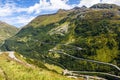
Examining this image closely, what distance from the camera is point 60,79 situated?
90.5 metres

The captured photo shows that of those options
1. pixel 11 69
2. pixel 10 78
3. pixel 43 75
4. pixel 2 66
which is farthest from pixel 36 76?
pixel 2 66

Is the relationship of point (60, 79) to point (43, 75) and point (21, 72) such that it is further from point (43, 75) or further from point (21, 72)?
point (21, 72)

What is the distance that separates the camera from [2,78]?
8781 cm

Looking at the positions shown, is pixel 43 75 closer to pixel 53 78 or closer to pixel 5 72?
pixel 53 78

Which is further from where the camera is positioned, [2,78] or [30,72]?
[30,72]

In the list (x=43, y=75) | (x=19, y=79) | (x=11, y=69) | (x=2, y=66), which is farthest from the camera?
(x=2, y=66)

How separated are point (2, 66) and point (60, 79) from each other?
3189 centimetres

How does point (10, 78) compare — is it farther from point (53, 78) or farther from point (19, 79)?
point (53, 78)

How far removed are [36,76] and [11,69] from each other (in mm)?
15831

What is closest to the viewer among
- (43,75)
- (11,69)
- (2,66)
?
(43,75)

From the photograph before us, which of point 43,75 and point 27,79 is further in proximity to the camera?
point 43,75

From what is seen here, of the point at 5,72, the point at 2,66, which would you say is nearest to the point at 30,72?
the point at 5,72

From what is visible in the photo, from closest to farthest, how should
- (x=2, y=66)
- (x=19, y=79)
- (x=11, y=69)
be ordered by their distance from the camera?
1. (x=19, y=79)
2. (x=11, y=69)
3. (x=2, y=66)

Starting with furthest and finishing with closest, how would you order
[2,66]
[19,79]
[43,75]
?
[2,66]
[43,75]
[19,79]
